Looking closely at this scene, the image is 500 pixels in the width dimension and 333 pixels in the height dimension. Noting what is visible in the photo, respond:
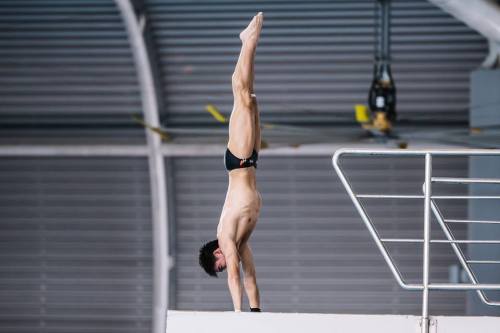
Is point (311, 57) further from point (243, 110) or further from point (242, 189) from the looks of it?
point (242, 189)

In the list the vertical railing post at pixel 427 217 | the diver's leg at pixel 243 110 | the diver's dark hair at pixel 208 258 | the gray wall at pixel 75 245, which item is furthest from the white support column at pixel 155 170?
the vertical railing post at pixel 427 217

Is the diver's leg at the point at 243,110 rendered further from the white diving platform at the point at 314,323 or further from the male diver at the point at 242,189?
the white diving platform at the point at 314,323

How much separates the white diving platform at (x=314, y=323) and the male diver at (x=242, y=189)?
1016mm

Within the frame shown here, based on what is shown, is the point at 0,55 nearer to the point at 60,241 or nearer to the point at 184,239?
the point at 60,241

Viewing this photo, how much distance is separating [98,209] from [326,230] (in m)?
3.58

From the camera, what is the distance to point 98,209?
12914 mm

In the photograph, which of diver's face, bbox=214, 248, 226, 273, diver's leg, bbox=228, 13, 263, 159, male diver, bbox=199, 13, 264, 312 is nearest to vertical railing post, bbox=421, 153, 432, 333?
male diver, bbox=199, 13, 264, 312

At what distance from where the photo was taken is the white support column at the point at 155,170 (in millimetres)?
11449

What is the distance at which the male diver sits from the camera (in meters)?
5.29

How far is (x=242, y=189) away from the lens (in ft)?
18.1

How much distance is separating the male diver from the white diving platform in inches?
40.0

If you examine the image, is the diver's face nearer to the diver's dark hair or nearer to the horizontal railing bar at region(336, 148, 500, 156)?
the diver's dark hair

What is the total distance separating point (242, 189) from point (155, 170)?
269 inches

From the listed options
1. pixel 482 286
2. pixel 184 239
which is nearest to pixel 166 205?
pixel 184 239
